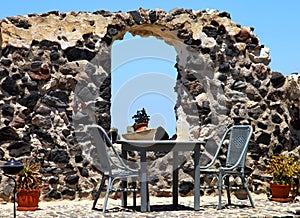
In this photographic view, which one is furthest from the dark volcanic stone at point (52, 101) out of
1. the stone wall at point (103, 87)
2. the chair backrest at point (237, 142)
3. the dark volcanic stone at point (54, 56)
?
the chair backrest at point (237, 142)

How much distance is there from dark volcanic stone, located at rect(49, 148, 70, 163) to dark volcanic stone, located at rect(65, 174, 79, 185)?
19 centimetres

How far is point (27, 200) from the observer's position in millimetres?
5664

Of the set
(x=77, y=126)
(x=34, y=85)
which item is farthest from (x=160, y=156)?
(x=34, y=85)

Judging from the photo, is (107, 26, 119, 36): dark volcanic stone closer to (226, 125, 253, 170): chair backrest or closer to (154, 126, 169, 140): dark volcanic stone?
(154, 126, 169, 140): dark volcanic stone

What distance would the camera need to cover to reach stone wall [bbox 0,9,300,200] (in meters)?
6.42

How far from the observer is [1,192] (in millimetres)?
6207

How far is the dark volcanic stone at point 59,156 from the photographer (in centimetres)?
645

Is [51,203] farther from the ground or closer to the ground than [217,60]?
closer to the ground

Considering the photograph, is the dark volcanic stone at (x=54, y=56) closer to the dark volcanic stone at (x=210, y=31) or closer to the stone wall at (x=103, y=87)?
the stone wall at (x=103, y=87)

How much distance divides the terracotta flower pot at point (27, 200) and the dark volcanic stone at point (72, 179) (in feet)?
2.65

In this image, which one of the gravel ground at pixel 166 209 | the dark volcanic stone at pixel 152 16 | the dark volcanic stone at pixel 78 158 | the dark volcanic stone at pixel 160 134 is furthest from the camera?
the dark volcanic stone at pixel 152 16

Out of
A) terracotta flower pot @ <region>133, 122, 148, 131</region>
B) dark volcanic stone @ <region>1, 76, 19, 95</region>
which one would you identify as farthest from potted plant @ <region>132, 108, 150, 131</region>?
dark volcanic stone @ <region>1, 76, 19, 95</region>

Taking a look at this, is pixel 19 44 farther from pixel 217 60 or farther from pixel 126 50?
pixel 217 60

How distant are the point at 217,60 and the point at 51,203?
2.70 metres
